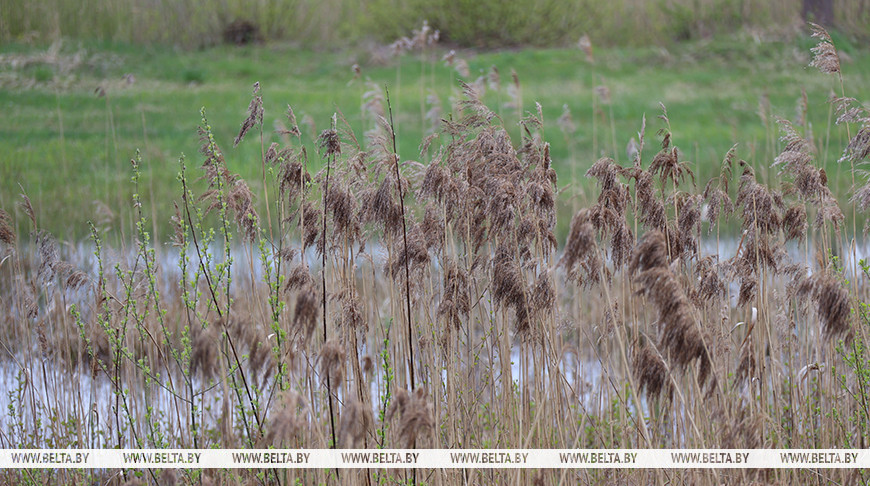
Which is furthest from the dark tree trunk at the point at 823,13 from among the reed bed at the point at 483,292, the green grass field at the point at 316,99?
the reed bed at the point at 483,292

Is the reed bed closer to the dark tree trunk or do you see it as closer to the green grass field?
the green grass field

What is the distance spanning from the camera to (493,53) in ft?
40.6

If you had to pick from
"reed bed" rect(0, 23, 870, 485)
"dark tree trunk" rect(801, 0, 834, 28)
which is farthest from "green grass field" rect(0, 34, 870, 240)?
"reed bed" rect(0, 23, 870, 485)

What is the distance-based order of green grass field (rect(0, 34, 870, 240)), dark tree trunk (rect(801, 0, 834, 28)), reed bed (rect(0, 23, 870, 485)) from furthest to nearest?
dark tree trunk (rect(801, 0, 834, 28)) → green grass field (rect(0, 34, 870, 240)) → reed bed (rect(0, 23, 870, 485))

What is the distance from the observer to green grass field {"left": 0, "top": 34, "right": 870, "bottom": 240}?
6.21 metres

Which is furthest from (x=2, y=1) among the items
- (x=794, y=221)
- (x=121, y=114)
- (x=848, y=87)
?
(x=848, y=87)

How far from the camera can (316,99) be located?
370 inches

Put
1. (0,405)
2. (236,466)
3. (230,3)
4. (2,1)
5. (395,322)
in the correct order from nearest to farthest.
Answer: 1. (236,466)
2. (395,322)
3. (0,405)
4. (2,1)
5. (230,3)

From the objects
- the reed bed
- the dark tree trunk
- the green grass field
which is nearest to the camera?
the reed bed

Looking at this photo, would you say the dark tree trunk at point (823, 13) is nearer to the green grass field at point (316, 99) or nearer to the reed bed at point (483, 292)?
the green grass field at point (316, 99)

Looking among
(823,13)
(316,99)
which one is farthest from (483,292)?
(823,13)

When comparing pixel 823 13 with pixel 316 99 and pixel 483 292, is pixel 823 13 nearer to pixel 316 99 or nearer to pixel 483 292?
pixel 316 99

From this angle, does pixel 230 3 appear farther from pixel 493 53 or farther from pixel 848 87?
pixel 848 87

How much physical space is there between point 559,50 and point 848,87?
4094 mm
